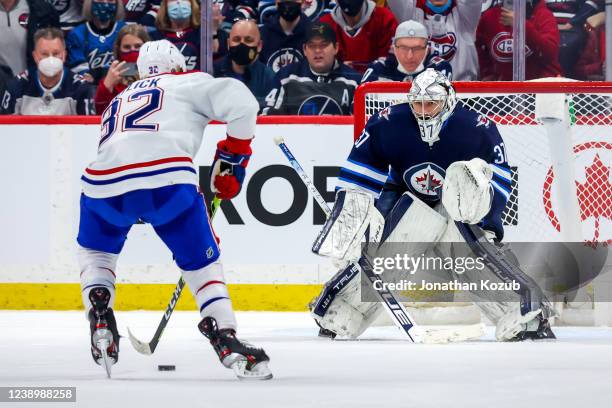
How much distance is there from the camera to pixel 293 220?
605 cm

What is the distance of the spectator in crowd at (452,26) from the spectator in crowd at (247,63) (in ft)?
2.22

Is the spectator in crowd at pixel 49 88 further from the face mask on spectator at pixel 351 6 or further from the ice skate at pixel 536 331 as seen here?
the ice skate at pixel 536 331

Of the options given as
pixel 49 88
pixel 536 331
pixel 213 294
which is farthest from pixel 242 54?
pixel 213 294

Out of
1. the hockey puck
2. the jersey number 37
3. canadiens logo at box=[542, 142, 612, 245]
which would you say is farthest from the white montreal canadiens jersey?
canadiens logo at box=[542, 142, 612, 245]

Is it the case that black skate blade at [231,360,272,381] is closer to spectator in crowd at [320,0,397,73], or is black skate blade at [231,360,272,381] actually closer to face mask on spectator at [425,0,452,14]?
spectator in crowd at [320,0,397,73]

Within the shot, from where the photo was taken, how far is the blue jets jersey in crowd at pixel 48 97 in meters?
6.33

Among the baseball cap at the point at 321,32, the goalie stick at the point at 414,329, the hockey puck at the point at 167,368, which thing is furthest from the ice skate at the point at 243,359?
the baseball cap at the point at 321,32

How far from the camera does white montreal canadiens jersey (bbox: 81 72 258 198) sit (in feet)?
12.0

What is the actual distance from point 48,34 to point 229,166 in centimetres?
300

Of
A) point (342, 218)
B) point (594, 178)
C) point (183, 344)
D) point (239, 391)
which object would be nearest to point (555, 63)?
point (594, 178)

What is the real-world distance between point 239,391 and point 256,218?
9.47 ft

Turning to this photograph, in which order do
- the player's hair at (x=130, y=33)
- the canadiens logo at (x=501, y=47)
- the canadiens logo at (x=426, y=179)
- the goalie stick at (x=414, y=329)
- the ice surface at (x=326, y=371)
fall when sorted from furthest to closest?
the player's hair at (x=130, y=33) < the canadiens logo at (x=501, y=47) < the canadiens logo at (x=426, y=179) < the goalie stick at (x=414, y=329) < the ice surface at (x=326, y=371)

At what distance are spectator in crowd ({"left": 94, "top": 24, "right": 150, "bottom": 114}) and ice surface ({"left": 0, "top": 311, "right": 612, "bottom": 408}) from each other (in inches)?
57.8

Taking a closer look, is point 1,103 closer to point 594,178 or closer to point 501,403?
point 594,178
